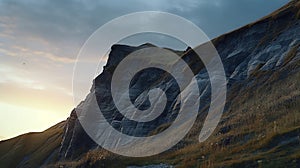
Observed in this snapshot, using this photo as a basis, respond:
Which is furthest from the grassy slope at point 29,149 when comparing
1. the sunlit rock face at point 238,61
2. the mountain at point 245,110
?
the sunlit rock face at point 238,61

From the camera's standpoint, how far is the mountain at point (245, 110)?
30.9 m

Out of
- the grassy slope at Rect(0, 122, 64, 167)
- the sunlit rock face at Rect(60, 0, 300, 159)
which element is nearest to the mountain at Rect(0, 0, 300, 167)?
the sunlit rock face at Rect(60, 0, 300, 159)

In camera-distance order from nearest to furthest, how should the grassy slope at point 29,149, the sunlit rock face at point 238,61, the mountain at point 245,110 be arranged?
the mountain at point 245,110, the sunlit rock face at point 238,61, the grassy slope at point 29,149

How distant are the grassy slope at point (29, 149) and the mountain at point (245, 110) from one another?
41008 millimetres

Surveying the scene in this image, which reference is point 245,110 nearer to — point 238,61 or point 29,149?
point 238,61

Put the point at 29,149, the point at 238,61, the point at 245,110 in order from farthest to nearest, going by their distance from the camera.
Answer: the point at 29,149, the point at 238,61, the point at 245,110

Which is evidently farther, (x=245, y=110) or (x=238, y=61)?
(x=238, y=61)

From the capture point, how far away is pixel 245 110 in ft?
159

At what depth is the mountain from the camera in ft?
101

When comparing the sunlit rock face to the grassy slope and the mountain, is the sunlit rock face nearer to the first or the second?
the mountain

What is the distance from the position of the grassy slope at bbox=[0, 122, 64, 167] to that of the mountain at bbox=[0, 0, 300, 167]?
41.0 metres

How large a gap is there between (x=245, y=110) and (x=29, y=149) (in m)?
138

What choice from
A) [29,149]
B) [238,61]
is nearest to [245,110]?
[238,61]

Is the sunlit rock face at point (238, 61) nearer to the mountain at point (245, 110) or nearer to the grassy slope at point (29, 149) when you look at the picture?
the mountain at point (245, 110)
